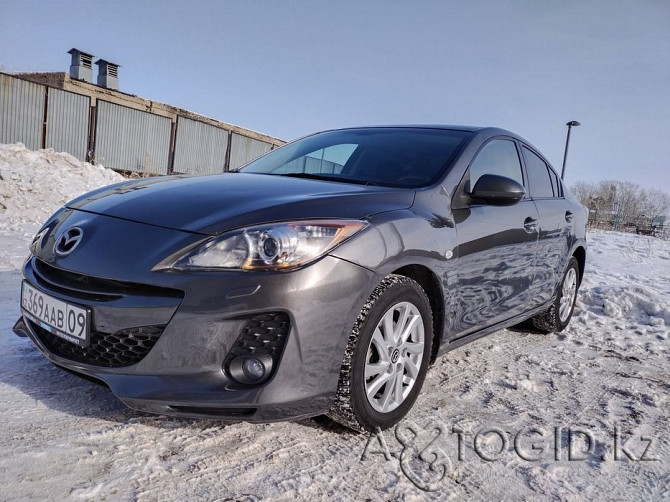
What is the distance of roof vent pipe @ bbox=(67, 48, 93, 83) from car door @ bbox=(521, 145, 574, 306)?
75.2ft

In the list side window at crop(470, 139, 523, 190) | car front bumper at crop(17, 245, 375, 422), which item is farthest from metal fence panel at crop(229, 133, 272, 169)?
car front bumper at crop(17, 245, 375, 422)

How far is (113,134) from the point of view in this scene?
18.0 meters

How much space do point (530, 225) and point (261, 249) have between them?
2222 millimetres

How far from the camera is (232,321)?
1.94 m

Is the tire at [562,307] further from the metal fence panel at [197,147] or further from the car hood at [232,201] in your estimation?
the metal fence panel at [197,147]

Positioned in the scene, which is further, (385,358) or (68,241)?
(385,358)

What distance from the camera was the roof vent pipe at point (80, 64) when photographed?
22.8 metres

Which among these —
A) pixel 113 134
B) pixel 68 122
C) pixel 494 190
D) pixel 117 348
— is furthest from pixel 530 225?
pixel 113 134

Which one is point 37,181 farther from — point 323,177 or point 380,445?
point 380,445

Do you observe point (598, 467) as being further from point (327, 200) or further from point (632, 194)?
point (632, 194)

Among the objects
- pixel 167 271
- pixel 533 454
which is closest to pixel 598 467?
pixel 533 454

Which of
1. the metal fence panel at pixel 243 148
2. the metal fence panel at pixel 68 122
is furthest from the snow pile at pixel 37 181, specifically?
the metal fence panel at pixel 243 148

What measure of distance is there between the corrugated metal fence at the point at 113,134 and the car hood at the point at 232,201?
37.3ft

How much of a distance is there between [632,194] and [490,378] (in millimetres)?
47311
